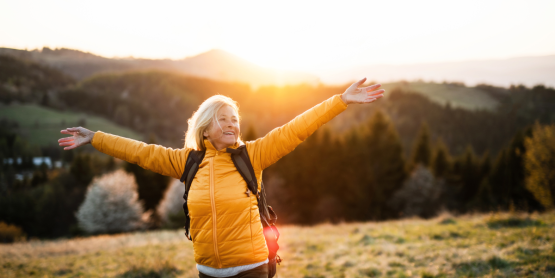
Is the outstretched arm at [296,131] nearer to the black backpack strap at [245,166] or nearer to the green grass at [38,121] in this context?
the black backpack strap at [245,166]

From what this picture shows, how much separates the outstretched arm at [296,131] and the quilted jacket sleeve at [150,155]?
693mm

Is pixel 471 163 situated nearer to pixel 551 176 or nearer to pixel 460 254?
pixel 551 176

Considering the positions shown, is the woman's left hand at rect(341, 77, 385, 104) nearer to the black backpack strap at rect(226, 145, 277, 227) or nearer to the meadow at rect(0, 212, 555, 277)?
the black backpack strap at rect(226, 145, 277, 227)

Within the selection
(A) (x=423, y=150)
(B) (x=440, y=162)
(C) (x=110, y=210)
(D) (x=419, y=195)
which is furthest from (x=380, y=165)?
(C) (x=110, y=210)

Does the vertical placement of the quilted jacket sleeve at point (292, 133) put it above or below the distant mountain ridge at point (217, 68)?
below

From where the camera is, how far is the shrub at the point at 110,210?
33.8 m

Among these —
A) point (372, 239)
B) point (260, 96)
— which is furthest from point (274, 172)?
point (260, 96)

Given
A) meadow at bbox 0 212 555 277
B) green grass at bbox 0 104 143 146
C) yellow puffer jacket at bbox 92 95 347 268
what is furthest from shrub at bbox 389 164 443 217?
green grass at bbox 0 104 143 146

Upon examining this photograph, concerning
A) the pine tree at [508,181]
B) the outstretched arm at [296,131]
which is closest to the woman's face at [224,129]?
the outstretched arm at [296,131]

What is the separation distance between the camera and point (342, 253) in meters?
7.21

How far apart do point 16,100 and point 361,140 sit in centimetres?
9013

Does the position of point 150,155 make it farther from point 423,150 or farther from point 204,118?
point 423,150

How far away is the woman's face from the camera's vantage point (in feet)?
8.34

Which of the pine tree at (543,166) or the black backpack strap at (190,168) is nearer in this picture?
the black backpack strap at (190,168)
